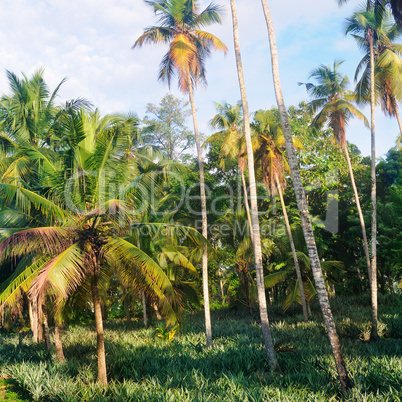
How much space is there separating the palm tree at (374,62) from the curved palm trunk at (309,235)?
737 centimetres

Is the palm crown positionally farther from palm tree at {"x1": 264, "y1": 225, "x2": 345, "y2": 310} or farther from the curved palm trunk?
palm tree at {"x1": 264, "y1": 225, "x2": 345, "y2": 310}

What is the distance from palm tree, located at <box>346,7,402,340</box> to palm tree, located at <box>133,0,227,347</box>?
601cm

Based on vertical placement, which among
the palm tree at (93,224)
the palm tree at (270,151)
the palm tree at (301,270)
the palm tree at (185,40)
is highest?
the palm tree at (185,40)

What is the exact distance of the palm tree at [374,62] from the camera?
14797 millimetres

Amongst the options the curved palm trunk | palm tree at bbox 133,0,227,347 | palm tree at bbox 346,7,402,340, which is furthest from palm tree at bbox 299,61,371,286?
the curved palm trunk

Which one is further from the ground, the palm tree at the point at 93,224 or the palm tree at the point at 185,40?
the palm tree at the point at 185,40

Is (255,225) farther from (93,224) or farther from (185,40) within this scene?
(185,40)

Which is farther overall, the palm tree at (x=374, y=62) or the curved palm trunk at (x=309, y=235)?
the palm tree at (x=374, y=62)

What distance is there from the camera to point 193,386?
8227 mm

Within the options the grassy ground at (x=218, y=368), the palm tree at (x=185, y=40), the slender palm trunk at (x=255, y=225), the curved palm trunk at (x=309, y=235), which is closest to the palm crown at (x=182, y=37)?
the palm tree at (x=185, y=40)

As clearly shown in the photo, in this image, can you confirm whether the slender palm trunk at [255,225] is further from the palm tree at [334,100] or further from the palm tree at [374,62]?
the palm tree at [334,100]

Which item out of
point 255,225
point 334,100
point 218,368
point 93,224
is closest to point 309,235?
point 255,225

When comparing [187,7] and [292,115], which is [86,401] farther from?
[292,115]

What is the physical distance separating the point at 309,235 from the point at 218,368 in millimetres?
4603
